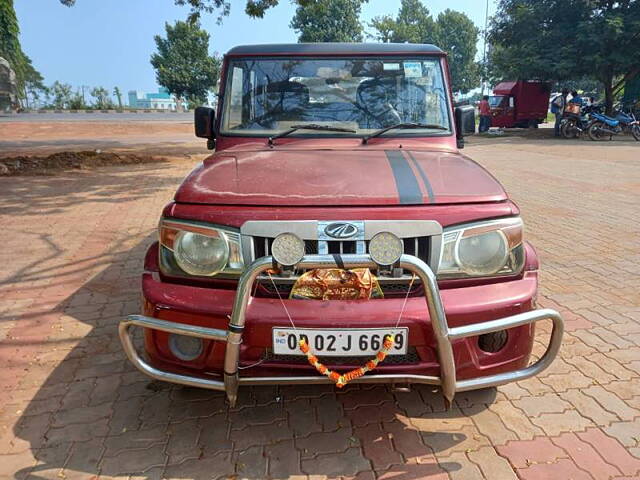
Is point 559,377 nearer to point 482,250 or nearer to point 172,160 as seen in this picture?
point 482,250

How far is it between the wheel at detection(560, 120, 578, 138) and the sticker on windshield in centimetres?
1897

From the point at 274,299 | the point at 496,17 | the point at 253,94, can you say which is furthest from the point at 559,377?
the point at 496,17

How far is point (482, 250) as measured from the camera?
2.28 metres

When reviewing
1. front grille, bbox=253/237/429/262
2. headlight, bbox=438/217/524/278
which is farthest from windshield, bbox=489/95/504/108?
Result: front grille, bbox=253/237/429/262

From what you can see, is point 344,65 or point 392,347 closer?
point 392,347

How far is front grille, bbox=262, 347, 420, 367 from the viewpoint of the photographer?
2125 mm

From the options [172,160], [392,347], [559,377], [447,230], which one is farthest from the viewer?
[172,160]

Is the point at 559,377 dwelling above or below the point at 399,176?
below

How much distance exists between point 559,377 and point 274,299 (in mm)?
1883

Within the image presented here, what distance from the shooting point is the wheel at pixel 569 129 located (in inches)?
781

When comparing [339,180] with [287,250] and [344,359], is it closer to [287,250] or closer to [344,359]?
[287,250]

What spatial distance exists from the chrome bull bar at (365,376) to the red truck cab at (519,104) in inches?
1025

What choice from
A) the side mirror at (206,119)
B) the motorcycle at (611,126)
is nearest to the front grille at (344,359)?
the side mirror at (206,119)

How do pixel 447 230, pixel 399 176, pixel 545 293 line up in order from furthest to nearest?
pixel 545 293, pixel 399 176, pixel 447 230
